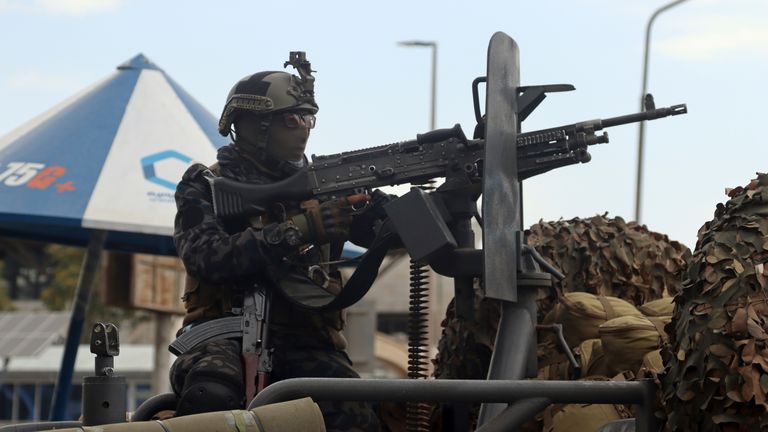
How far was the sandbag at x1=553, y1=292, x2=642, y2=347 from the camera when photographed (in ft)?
17.8

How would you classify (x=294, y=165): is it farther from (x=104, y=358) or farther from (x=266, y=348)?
(x=104, y=358)

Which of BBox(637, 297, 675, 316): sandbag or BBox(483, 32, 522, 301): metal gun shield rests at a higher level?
BBox(483, 32, 522, 301): metal gun shield

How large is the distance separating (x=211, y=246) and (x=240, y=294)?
23cm

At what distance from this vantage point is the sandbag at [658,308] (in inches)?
216

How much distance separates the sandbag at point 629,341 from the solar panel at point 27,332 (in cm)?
2082

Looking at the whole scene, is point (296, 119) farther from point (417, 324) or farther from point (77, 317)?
point (77, 317)

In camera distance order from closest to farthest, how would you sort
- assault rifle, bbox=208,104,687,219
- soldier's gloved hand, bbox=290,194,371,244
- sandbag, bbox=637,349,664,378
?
1. sandbag, bbox=637,349,664,378
2. assault rifle, bbox=208,104,687,219
3. soldier's gloved hand, bbox=290,194,371,244

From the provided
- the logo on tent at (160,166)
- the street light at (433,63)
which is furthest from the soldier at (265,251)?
the street light at (433,63)

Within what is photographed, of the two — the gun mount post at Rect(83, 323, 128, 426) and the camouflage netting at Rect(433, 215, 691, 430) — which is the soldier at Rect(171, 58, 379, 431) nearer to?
the gun mount post at Rect(83, 323, 128, 426)

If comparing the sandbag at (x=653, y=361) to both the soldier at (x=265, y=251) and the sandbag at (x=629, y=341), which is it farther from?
the soldier at (x=265, y=251)

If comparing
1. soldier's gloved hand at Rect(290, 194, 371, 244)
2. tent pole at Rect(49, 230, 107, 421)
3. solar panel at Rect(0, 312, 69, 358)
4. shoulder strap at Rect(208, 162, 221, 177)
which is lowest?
solar panel at Rect(0, 312, 69, 358)

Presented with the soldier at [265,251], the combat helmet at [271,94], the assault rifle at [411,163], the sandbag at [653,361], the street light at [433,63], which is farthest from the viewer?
the street light at [433,63]

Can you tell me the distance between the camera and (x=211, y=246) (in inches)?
197

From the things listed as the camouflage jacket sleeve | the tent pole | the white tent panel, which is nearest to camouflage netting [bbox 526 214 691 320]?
the camouflage jacket sleeve
